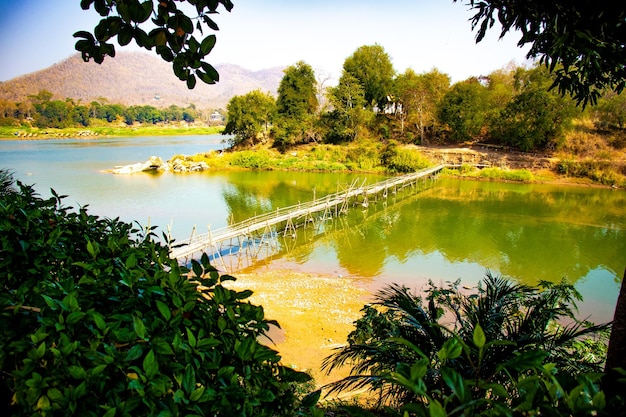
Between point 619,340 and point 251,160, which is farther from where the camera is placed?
point 251,160

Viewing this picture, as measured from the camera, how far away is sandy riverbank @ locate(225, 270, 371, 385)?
748cm

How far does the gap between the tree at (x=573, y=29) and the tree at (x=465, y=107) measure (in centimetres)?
3027

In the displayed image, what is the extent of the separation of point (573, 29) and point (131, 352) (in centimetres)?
326

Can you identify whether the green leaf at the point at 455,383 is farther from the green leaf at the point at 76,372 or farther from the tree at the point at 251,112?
the tree at the point at 251,112

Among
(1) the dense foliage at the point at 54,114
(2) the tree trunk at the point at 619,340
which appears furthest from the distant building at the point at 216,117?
(2) the tree trunk at the point at 619,340

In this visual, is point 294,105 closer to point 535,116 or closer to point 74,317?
point 535,116

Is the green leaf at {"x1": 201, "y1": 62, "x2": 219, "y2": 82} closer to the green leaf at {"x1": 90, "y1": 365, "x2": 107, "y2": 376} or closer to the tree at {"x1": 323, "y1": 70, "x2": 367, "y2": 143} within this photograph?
the green leaf at {"x1": 90, "y1": 365, "x2": 107, "y2": 376}

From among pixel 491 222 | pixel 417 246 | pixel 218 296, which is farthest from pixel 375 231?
pixel 218 296

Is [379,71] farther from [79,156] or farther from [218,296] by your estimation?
[218,296]

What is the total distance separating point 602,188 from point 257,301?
1004 inches

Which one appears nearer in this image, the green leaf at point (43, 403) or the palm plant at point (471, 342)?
the green leaf at point (43, 403)

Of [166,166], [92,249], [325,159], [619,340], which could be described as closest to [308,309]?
[619,340]

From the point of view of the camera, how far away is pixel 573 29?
2.54 metres

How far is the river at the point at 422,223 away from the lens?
39.6 ft
